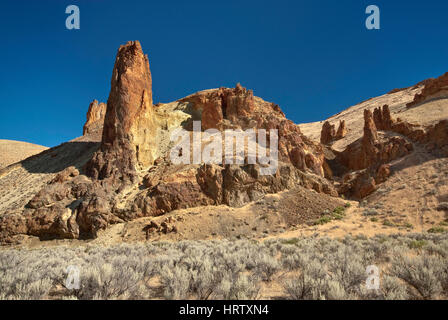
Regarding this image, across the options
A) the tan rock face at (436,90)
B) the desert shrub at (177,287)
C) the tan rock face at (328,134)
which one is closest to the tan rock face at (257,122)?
the tan rock face at (328,134)

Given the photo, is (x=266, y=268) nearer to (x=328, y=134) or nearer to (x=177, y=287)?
(x=177, y=287)

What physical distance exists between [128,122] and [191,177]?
11.9 metres

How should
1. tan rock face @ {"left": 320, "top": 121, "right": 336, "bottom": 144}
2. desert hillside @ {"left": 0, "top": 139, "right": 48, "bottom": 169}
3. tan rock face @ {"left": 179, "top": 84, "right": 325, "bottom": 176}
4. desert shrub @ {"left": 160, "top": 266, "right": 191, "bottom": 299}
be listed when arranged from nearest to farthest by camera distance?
desert shrub @ {"left": 160, "top": 266, "right": 191, "bottom": 299} < tan rock face @ {"left": 179, "top": 84, "right": 325, "bottom": 176} < tan rock face @ {"left": 320, "top": 121, "right": 336, "bottom": 144} < desert hillside @ {"left": 0, "top": 139, "right": 48, "bottom": 169}

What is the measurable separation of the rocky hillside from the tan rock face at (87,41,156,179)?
13 centimetres

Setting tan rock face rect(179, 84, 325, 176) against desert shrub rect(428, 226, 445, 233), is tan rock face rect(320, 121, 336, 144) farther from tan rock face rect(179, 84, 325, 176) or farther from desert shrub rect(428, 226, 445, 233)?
desert shrub rect(428, 226, 445, 233)

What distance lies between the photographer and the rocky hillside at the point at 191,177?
1952 cm

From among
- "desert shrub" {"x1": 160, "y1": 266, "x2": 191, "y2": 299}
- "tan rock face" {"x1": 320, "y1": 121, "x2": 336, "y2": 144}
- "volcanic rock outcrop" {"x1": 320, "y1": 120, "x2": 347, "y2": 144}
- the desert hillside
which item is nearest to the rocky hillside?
"volcanic rock outcrop" {"x1": 320, "y1": 120, "x2": 347, "y2": 144}

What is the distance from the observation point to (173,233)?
59.2 feet

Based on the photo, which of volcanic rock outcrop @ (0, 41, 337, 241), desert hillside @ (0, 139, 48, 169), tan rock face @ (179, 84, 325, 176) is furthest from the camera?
desert hillside @ (0, 139, 48, 169)

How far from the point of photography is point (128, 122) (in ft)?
88.8

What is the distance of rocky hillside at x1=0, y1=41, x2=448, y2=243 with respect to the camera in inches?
768

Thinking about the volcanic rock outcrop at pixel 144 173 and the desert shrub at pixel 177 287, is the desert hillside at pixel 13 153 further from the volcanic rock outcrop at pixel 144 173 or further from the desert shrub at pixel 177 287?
the desert shrub at pixel 177 287
